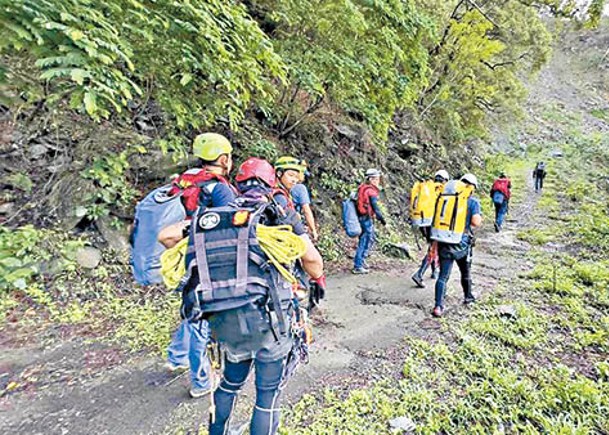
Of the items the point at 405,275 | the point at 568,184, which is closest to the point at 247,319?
the point at 405,275

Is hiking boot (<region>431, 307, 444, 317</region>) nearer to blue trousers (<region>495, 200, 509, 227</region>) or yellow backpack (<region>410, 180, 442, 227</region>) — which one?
yellow backpack (<region>410, 180, 442, 227</region>)

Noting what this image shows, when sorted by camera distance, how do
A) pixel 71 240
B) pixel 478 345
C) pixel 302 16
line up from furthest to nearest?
pixel 302 16
pixel 71 240
pixel 478 345

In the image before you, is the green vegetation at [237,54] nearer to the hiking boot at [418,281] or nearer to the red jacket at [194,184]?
the red jacket at [194,184]

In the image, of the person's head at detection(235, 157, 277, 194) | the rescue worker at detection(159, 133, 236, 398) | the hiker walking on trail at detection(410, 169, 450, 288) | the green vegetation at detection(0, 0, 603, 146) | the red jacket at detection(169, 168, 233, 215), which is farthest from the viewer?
the hiker walking on trail at detection(410, 169, 450, 288)

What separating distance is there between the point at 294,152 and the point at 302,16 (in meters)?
3.64

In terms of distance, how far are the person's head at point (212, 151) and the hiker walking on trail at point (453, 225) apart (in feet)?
11.8

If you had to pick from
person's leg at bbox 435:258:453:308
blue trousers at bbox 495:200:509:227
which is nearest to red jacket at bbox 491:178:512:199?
blue trousers at bbox 495:200:509:227

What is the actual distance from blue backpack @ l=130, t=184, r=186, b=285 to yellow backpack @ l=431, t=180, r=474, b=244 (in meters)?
3.78

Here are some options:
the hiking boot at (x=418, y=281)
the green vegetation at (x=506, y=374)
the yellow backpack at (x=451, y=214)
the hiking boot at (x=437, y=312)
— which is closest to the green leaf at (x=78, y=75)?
the green vegetation at (x=506, y=374)

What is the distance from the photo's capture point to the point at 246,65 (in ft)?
14.2

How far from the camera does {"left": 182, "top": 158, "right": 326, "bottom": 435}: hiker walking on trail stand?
1.88 metres

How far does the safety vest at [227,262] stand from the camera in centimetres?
188

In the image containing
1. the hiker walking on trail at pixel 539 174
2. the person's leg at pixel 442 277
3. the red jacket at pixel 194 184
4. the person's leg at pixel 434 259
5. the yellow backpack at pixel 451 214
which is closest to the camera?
the red jacket at pixel 194 184

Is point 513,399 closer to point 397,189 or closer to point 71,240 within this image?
point 71,240
